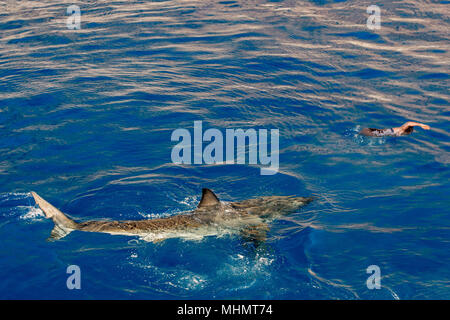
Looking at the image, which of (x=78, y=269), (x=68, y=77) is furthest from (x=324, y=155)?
(x=68, y=77)

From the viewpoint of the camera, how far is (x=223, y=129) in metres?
13.3

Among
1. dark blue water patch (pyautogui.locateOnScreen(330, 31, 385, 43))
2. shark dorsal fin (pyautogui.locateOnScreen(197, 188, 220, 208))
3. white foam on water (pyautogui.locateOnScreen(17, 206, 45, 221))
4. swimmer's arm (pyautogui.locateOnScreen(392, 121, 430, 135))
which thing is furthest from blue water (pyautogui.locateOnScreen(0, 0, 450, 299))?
shark dorsal fin (pyautogui.locateOnScreen(197, 188, 220, 208))

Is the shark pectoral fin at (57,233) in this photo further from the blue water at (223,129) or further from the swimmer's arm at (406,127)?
the swimmer's arm at (406,127)

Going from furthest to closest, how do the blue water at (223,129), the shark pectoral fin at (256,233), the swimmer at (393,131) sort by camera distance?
the swimmer at (393,131) < the shark pectoral fin at (256,233) < the blue water at (223,129)

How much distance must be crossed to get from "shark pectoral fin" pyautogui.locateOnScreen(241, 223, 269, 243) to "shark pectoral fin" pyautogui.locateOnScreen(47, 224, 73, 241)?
3407 mm

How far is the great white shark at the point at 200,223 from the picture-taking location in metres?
8.77

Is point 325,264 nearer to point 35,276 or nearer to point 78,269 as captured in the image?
point 78,269

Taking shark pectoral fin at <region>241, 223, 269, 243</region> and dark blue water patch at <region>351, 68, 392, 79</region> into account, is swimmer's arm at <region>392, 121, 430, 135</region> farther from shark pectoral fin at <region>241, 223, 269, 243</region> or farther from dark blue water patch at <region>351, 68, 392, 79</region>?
shark pectoral fin at <region>241, 223, 269, 243</region>

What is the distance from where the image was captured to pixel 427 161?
38.5 feet

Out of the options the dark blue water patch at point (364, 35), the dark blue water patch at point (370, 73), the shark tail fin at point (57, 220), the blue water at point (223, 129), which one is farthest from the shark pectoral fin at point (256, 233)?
the dark blue water patch at point (364, 35)

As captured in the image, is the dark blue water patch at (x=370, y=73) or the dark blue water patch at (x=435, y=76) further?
the dark blue water patch at (x=370, y=73)

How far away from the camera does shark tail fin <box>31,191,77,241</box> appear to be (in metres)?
8.68

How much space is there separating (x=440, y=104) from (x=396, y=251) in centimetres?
799

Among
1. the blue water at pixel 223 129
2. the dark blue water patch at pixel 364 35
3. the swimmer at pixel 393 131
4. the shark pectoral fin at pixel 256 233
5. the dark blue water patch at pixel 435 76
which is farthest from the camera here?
the dark blue water patch at pixel 364 35
